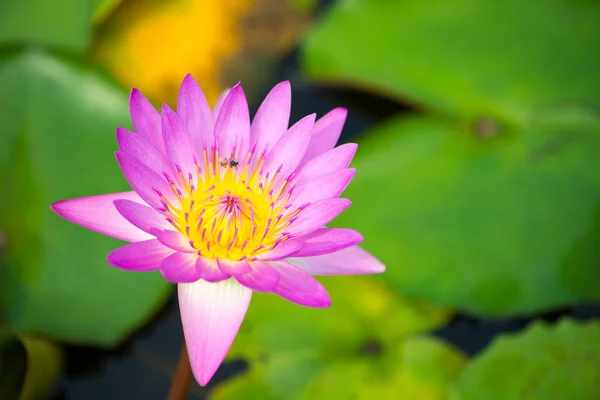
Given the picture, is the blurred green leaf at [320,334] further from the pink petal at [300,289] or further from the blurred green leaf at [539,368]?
the pink petal at [300,289]

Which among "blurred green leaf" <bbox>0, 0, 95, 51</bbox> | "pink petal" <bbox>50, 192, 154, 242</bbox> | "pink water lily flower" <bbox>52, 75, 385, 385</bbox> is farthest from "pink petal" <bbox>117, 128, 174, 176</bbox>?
"blurred green leaf" <bbox>0, 0, 95, 51</bbox>

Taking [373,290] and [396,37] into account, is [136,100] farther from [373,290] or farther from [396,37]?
[396,37]

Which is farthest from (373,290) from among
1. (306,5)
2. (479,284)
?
(306,5)

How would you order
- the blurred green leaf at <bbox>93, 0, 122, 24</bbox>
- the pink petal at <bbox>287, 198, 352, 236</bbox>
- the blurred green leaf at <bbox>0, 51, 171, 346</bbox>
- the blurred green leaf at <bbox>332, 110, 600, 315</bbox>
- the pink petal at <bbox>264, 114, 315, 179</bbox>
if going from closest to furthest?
the pink petal at <bbox>287, 198, 352, 236</bbox> → the pink petal at <bbox>264, 114, 315, 179</bbox> → the blurred green leaf at <bbox>0, 51, 171, 346</bbox> → the blurred green leaf at <bbox>332, 110, 600, 315</bbox> → the blurred green leaf at <bbox>93, 0, 122, 24</bbox>

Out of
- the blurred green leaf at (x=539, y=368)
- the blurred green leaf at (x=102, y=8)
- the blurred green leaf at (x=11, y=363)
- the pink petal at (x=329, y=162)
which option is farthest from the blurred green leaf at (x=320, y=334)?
the blurred green leaf at (x=102, y=8)

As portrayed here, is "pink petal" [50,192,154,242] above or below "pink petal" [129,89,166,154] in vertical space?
below

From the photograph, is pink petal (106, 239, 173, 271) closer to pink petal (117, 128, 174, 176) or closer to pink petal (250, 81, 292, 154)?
pink petal (117, 128, 174, 176)
